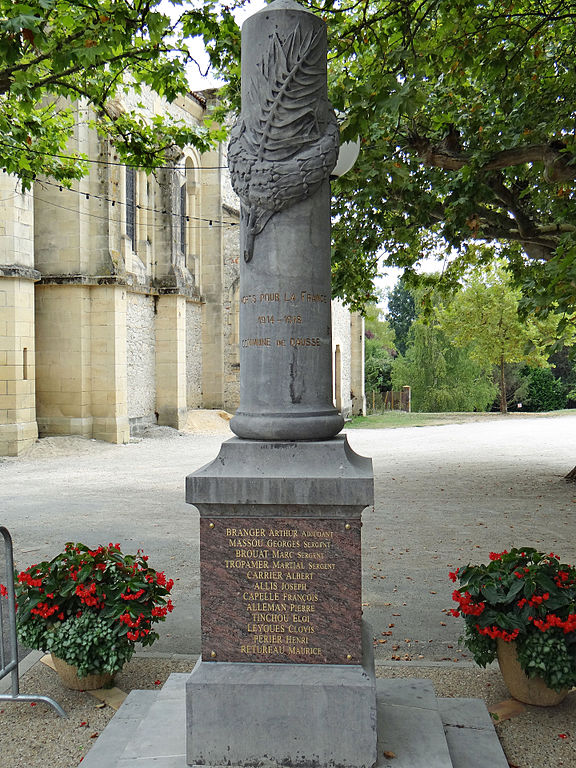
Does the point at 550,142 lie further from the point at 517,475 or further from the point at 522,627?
the point at 517,475

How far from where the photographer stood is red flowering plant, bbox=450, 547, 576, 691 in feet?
13.1

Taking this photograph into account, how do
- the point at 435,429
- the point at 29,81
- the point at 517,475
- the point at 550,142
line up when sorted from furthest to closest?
1. the point at 435,429
2. the point at 517,475
3. the point at 550,142
4. the point at 29,81

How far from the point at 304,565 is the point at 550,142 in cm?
649

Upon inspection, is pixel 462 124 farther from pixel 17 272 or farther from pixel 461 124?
pixel 17 272

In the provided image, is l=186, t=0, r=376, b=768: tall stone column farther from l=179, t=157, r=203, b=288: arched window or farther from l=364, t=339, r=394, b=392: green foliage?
l=364, t=339, r=394, b=392: green foliage

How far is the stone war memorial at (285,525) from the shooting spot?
3422 mm

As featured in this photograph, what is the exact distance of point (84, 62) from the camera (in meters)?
6.06

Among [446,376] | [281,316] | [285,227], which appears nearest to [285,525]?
[281,316]

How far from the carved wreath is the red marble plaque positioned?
148 centimetres

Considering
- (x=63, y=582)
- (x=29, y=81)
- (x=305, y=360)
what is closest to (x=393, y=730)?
(x=305, y=360)

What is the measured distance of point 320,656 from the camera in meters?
3.55

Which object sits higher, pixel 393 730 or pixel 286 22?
pixel 286 22

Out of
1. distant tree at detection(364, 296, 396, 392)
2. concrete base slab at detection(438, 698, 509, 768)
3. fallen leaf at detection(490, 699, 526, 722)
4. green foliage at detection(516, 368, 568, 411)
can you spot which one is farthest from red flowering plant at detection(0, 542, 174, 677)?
distant tree at detection(364, 296, 396, 392)

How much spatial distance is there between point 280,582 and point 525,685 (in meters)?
1.80
